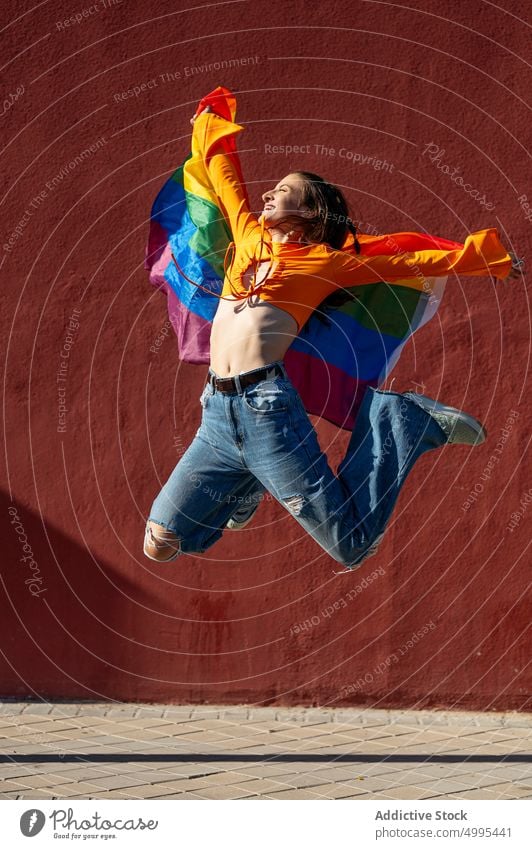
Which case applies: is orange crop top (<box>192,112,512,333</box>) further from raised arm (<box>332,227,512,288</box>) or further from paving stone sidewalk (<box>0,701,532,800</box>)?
paving stone sidewalk (<box>0,701,532,800</box>)

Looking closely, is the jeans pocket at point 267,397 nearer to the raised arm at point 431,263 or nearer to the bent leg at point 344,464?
the bent leg at point 344,464

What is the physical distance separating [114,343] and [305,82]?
1.68 m

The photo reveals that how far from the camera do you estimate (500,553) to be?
7652 mm

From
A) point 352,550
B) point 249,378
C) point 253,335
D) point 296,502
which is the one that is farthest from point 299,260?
point 352,550

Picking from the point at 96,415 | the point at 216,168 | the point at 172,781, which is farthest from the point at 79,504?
the point at 216,168

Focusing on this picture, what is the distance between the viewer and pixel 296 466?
4691 mm

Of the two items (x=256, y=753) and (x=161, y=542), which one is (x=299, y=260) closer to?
(x=161, y=542)

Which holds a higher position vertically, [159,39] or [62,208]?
[159,39]

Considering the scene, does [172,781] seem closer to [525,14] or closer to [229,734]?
[229,734]

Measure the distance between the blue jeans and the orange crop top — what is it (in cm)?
29

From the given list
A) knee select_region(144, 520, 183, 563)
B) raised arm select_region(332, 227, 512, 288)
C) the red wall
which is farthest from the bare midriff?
the red wall

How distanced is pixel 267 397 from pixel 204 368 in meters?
2.94

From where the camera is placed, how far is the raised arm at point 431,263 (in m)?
4.61

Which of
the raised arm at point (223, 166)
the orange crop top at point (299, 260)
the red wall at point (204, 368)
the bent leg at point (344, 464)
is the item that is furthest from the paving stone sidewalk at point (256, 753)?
the raised arm at point (223, 166)
